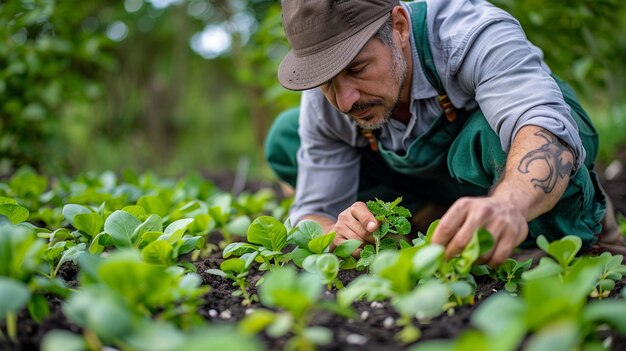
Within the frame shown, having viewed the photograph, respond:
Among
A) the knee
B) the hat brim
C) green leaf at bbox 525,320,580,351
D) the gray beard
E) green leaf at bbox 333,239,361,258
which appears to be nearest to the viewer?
green leaf at bbox 525,320,580,351

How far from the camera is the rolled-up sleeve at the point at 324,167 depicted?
7.11 feet

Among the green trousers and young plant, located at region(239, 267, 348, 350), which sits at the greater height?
young plant, located at region(239, 267, 348, 350)

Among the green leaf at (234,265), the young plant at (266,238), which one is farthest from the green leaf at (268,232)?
the green leaf at (234,265)

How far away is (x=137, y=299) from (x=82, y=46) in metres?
3.24

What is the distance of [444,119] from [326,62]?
47 centimetres

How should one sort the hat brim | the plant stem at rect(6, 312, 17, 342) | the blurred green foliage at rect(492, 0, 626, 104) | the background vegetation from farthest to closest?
the background vegetation → the blurred green foliage at rect(492, 0, 626, 104) → the hat brim → the plant stem at rect(6, 312, 17, 342)

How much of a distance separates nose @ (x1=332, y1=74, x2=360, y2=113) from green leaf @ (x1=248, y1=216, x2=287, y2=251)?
0.45 m

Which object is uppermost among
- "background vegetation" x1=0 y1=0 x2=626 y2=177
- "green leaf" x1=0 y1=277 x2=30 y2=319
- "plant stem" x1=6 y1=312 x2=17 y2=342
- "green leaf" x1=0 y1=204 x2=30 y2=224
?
"green leaf" x1=0 y1=277 x2=30 y2=319

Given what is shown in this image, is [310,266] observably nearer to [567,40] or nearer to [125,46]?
[567,40]

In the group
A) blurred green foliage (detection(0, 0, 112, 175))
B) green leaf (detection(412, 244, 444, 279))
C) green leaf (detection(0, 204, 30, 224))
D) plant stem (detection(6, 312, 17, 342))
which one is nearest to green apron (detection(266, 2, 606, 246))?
green leaf (detection(412, 244, 444, 279))

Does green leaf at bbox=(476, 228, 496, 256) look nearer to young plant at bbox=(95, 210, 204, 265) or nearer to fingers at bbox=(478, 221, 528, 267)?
Answer: fingers at bbox=(478, 221, 528, 267)

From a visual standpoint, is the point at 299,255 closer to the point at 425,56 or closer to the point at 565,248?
the point at 565,248

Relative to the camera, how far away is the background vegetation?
328cm

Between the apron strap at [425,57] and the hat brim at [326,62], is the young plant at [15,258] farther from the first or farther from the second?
the apron strap at [425,57]
